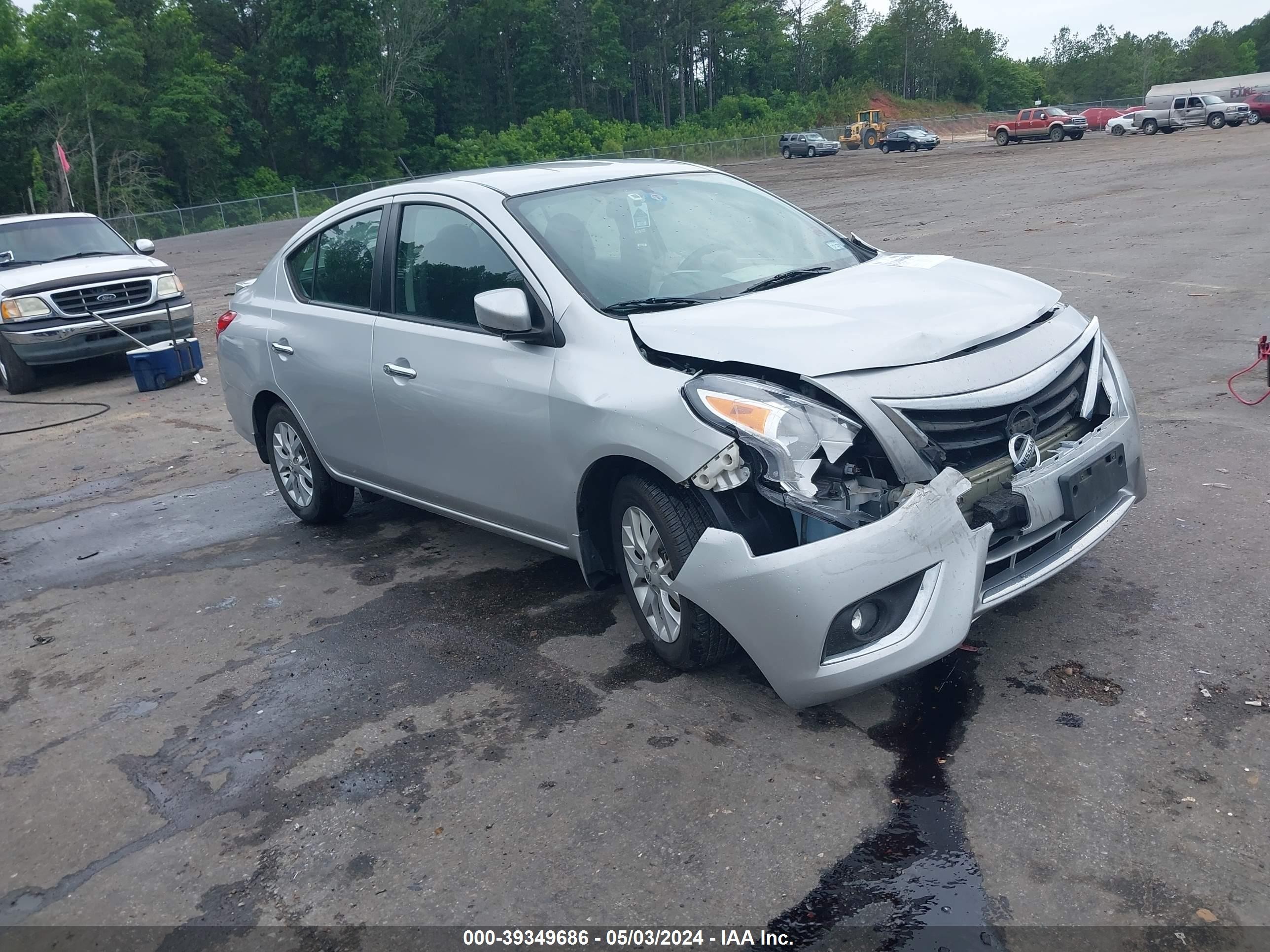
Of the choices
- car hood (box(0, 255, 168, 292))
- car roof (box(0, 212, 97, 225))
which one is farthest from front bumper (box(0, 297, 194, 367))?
car roof (box(0, 212, 97, 225))

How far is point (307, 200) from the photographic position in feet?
162

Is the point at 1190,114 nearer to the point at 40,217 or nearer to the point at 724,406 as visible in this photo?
the point at 40,217

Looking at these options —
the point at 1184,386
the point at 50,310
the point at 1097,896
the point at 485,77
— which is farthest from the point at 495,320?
the point at 485,77

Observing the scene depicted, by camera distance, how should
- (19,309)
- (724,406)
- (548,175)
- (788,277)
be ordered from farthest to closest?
(19,309), (548,175), (788,277), (724,406)

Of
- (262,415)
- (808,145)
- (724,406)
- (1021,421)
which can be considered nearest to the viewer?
(724,406)

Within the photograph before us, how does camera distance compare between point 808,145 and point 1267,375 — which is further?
point 808,145

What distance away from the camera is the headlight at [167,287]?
12820 mm

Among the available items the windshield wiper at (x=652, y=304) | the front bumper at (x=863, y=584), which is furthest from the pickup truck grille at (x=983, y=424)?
the windshield wiper at (x=652, y=304)

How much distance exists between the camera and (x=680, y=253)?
4.83m

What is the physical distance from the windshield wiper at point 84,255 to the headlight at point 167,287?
931mm

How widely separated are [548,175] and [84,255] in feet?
33.2

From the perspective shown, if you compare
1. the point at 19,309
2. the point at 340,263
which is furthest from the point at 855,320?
the point at 19,309

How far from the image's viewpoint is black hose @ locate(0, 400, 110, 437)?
10.4 m

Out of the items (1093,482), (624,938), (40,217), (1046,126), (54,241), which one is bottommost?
(624,938)
